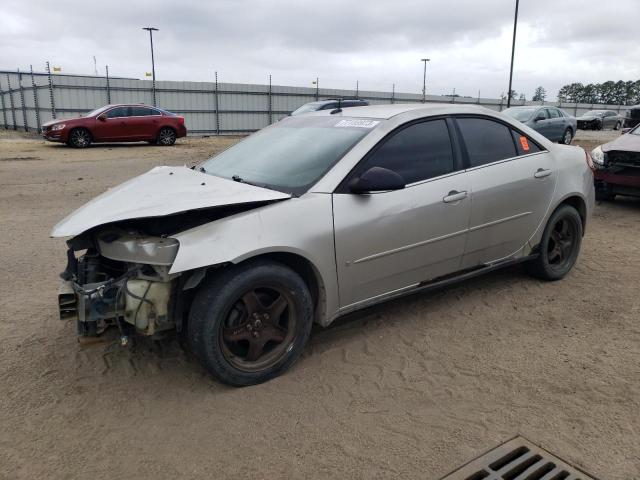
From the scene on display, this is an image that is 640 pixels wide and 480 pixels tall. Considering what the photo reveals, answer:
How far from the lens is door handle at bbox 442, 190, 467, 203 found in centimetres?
373

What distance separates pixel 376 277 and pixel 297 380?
861 mm

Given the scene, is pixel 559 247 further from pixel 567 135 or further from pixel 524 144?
pixel 567 135

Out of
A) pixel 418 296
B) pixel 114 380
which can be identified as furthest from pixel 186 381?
pixel 418 296

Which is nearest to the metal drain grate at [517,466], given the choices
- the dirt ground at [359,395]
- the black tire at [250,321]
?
the dirt ground at [359,395]

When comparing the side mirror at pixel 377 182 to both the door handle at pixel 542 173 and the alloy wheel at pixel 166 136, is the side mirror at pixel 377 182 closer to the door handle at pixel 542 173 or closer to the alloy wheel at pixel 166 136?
the door handle at pixel 542 173

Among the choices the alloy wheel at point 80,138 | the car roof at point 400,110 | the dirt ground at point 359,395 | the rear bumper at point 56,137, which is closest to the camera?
the dirt ground at point 359,395

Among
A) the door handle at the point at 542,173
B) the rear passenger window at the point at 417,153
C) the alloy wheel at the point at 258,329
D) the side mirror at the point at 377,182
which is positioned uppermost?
the rear passenger window at the point at 417,153

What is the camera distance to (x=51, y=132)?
17.0 metres

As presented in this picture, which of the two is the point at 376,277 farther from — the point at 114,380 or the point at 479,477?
the point at 114,380

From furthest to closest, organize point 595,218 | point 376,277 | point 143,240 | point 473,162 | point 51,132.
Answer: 1. point 51,132
2. point 595,218
3. point 473,162
4. point 376,277
5. point 143,240

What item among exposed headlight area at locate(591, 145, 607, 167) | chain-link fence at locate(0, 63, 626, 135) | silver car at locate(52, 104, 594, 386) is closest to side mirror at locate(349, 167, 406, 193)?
silver car at locate(52, 104, 594, 386)

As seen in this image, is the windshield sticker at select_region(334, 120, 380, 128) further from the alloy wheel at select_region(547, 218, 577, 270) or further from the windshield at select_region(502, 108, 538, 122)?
the windshield at select_region(502, 108, 538, 122)

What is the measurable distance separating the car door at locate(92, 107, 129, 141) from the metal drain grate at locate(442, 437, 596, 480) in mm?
17358

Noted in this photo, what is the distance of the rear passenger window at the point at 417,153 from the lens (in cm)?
356
